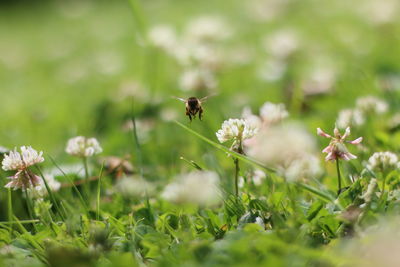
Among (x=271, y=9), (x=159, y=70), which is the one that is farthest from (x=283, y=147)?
(x=271, y=9)

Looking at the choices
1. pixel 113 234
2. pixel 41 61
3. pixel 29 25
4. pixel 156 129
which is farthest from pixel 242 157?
pixel 29 25

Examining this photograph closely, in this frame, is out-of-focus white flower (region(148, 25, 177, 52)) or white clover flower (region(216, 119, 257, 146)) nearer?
white clover flower (region(216, 119, 257, 146))

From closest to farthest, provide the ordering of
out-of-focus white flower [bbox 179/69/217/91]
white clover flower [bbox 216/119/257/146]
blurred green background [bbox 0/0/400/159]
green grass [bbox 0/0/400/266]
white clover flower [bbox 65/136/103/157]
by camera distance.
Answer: green grass [bbox 0/0/400/266] < white clover flower [bbox 216/119/257/146] < white clover flower [bbox 65/136/103/157] < out-of-focus white flower [bbox 179/69/217/91] < blurred green background [bbox 0/0/400/159]

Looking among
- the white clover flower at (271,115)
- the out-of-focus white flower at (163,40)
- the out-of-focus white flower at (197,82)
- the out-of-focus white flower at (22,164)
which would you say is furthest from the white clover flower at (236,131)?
the out-of-focus white flower at (163,40)

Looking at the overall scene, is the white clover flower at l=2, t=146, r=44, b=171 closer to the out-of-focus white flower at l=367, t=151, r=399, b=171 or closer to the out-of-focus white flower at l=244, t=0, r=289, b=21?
the out-of-focus white flower at l=367, t=151, r=399, b=171

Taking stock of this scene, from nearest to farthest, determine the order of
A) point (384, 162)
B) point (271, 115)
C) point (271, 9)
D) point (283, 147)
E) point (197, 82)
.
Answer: point (283, 147), point (384, 162), point (271, 115), point (197, 82), point (271, 9)

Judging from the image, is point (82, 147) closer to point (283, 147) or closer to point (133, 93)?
point (283, 147)

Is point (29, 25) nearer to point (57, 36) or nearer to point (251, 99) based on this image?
point (57, 36)

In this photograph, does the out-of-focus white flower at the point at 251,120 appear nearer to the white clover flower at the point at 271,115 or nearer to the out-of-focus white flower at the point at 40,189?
the white clover flower at the point at 271,115

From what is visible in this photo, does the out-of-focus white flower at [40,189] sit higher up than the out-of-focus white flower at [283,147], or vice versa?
the out-of-focus white flower at [40,189]

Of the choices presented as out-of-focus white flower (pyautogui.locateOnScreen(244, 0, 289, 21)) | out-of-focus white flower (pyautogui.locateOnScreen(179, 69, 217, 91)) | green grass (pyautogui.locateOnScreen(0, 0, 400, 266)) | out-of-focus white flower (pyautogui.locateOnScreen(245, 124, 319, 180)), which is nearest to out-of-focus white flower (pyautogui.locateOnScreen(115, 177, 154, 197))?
green grass (pyautogui.locateOnScreen(0, 0, 400, 266))
